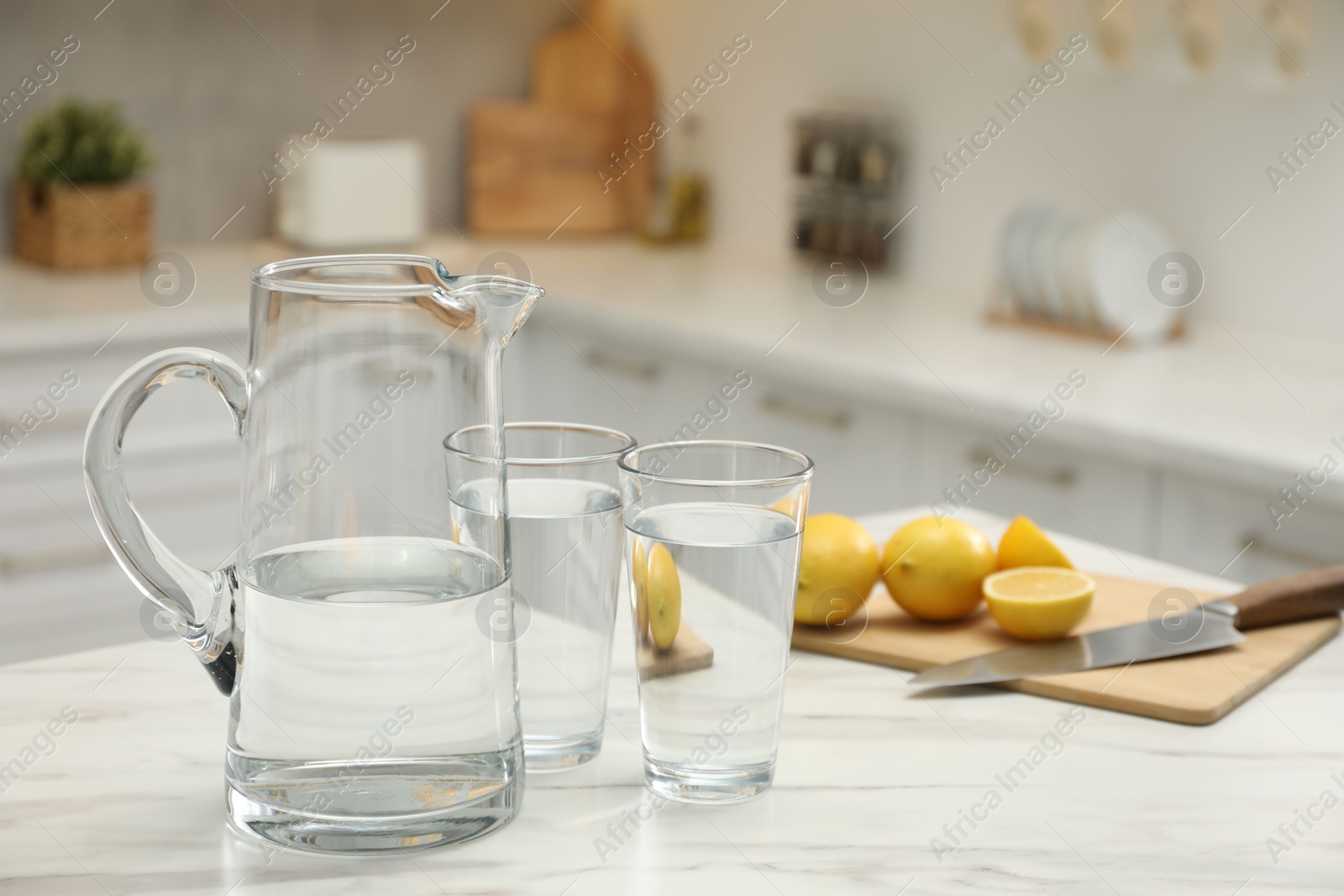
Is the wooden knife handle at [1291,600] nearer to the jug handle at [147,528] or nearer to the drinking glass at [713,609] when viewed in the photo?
the drinking glass at [713,609]

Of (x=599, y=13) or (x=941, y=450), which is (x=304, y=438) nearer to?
(x=941, y=450)

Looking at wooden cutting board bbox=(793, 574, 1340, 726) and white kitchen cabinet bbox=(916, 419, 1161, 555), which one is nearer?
wooden cutting board bbox=(793, 574, 1340, 726)

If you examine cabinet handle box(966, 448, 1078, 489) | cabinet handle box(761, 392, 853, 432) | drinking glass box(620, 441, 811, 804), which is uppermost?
drinking glass box(620, 441, 811, 804)

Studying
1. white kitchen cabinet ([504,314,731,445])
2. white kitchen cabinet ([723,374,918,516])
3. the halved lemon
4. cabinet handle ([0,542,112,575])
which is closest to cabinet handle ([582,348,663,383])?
white kitchen cabinet ([504,314,731,445])

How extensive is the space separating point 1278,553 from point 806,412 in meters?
0.69

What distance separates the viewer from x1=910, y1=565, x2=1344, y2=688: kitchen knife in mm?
819

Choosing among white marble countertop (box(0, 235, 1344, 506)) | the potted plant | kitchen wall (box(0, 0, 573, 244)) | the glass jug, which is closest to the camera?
the glass jug

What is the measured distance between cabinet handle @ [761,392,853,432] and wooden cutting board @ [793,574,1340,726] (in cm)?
101

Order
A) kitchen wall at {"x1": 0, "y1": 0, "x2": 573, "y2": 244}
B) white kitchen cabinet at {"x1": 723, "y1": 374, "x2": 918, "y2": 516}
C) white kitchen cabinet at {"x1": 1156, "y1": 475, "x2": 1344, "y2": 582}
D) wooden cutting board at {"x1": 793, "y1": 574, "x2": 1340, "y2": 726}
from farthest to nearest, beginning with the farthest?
1. kitchen wall at {"x1": 0, "y1": 0, "x2": 573, "y2": 244}
2. white kitchen cabinet at {"x1": 723, "y1": 374, "x2": 918, "y2": 516}
3. white kitchen cabinet at {"x1": 1156, "y1": 475, "x2": 1344, "y2": 582}
4. wooden cutting board at {"x1": 793, "y1": 574, "x2": 1340, "y2": 726}

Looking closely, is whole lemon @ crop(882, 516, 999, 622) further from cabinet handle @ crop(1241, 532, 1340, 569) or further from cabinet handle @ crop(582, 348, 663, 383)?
cabinet handle @ crop(582, 348, 663, 383)

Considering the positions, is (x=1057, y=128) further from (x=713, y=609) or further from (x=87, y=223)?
(x=713, y=609)

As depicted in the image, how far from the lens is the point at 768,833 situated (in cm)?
63

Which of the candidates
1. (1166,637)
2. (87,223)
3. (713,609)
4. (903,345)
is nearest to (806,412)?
(903,345)

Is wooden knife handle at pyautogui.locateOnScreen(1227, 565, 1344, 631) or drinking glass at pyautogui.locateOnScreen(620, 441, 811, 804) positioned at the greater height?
drinking glass at pyautogui.locateOnScreen(620, 441, 811, 804)
